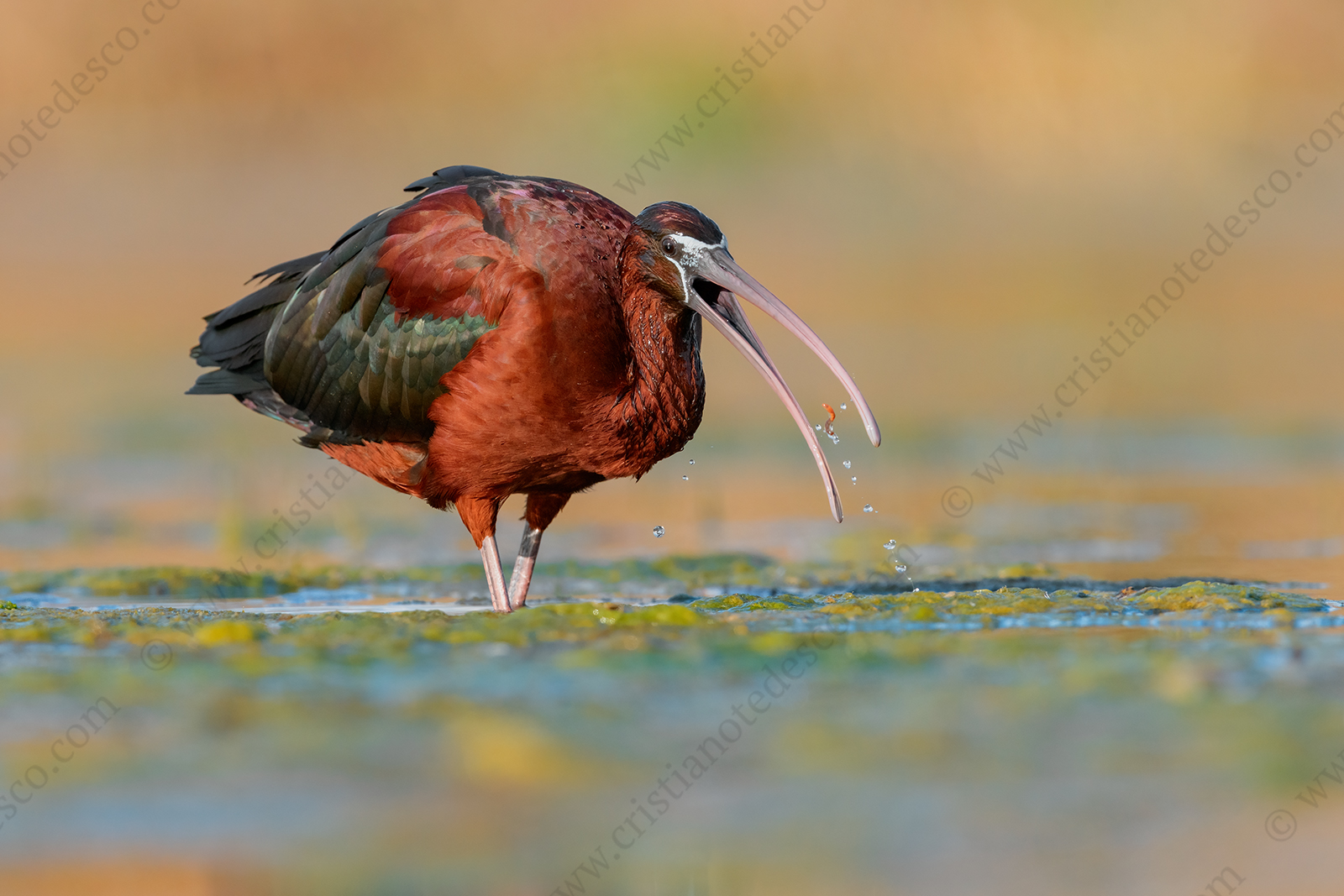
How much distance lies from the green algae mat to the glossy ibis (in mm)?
831

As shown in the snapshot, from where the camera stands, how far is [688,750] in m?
6.45

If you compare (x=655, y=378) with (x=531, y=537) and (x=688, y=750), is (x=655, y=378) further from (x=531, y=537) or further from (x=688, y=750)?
(x=688, y=750)

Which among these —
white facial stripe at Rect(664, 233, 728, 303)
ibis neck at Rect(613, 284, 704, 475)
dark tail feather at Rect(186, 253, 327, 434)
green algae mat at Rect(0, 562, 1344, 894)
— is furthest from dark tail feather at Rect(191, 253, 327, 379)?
white facial stripe at Rect(664, 233, 728, 303)

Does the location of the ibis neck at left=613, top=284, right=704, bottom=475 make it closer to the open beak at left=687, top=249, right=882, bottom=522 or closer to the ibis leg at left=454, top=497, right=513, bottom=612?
the open beak at left=687, top=249, right=882, bottom=522

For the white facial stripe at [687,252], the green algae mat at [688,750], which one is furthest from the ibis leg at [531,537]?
the white facial stripe at [687,252]

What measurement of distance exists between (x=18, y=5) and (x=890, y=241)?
53.2ft

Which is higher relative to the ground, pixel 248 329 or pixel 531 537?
pixel 248 329

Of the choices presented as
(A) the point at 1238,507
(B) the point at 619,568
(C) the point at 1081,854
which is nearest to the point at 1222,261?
(A) the point at 1238,507

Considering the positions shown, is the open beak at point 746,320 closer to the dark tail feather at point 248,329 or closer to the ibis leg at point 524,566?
the ibis leg at point 524,566

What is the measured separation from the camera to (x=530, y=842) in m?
5.66

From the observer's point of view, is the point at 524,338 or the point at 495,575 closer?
the point at 524,338

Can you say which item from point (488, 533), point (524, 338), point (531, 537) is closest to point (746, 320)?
point (524, 338)

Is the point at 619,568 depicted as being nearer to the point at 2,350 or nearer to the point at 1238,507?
the point at 1238,507

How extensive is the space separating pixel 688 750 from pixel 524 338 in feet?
9.70
